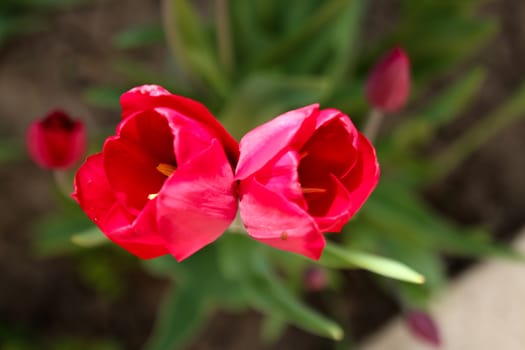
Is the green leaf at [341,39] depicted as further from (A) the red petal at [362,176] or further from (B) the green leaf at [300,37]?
(A) the red petal at [362,176]

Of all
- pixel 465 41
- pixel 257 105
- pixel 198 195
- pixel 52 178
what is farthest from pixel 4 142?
pixel 198 195

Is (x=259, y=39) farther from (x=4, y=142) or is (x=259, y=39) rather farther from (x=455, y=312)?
(x=455, y=312)

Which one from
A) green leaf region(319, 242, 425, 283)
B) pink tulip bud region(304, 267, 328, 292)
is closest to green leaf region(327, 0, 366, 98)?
pink tulip bud region(304, 267, 328, 292)

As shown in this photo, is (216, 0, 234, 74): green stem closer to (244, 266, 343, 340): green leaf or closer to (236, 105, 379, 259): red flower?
(244, 266, 343, 340): green leaf

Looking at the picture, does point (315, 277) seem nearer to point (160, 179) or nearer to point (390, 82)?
point (390, 82)

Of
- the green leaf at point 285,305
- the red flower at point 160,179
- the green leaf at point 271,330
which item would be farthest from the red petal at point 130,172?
the green leaf at point 271,330

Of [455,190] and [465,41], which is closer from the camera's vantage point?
[465,41]

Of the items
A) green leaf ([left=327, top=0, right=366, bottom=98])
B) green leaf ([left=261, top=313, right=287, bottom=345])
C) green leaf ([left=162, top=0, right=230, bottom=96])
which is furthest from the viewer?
green leaf ([left=261, top=313, right=287, bottom=345])

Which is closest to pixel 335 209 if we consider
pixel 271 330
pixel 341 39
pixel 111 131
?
pixel 341 39
